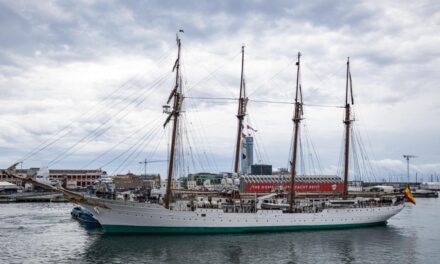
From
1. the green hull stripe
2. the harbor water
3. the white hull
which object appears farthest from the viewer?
the green hull stripe

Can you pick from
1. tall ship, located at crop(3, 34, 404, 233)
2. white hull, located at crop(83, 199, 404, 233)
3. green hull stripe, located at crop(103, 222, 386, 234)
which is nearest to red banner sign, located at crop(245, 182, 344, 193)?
tall ship, located at crop(3, 34, 404, 233)

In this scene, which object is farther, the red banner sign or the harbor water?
the red banner sign

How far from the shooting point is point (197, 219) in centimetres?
4516

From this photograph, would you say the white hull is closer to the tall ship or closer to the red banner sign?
the tall ship

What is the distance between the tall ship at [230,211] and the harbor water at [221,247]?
54.2 inches

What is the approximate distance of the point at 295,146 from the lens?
55.7 metres

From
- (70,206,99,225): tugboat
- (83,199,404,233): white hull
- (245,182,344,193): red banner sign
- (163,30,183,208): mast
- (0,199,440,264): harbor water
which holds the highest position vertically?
(163,30,183,208): mast

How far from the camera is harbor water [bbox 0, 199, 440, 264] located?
34.0m

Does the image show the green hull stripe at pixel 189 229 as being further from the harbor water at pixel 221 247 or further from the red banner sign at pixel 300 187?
the red banner sign at pixel 300 187

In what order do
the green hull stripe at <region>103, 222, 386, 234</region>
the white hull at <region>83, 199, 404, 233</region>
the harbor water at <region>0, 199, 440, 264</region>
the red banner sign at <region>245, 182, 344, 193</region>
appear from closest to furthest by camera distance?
the harbor water at <region>0, 199, 440, 264</region>, the white hull at <region>83, 199, 404, 233</region>, the green hull stripe at <region>103, 222, 386, 234</region>, the red banner sign at <region>245, 182, 344, 193</region>

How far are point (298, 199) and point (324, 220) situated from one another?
653 cm

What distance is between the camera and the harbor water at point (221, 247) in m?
34.0

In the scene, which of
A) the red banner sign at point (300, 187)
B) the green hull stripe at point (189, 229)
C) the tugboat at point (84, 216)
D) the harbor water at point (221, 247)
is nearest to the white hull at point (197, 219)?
the green hull stripe at point (189, 229)

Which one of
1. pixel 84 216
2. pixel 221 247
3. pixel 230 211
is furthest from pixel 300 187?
pixel 84 216
